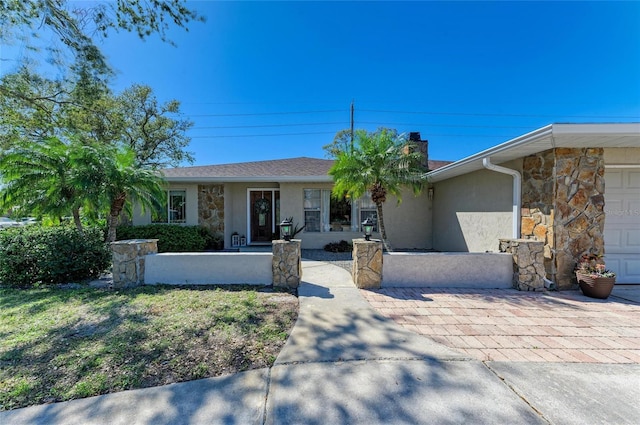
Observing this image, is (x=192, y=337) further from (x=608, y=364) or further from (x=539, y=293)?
(x=539, y=293)

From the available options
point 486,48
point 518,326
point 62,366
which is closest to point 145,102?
point 62,366

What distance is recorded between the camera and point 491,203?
21.7 ft

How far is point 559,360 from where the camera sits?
267cm

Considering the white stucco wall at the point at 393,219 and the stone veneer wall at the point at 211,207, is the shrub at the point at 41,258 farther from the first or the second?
the white stucco wall at the point at 393,219

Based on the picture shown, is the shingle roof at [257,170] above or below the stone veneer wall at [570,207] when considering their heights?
above

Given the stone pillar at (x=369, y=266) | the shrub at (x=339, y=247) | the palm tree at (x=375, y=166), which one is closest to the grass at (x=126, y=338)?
the stone pillar at (x=369, y=266)

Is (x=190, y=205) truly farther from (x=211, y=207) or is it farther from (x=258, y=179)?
(x=258, y=179)

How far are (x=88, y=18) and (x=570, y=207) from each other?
31.8 ft

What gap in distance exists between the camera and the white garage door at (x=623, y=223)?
5266 millimetres

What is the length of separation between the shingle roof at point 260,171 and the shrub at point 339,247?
2346 millimetres

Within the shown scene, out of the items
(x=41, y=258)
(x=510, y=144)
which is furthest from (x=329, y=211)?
(x=41, y=258)

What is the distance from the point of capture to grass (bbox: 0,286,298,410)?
7.75 feet

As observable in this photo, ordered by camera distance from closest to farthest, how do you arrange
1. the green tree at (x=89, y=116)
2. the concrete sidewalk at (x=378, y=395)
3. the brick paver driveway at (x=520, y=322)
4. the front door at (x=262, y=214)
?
the concrete sidewalk at (x=378, y=395) < the brick paver driveway at (x=520, y=322) < the green tree at (x=89, y=116) < the front door at (x=262, y=214)

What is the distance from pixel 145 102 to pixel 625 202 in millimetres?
16029
